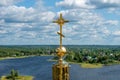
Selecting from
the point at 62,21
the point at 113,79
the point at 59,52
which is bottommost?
the point at 113,79

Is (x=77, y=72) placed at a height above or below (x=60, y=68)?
below

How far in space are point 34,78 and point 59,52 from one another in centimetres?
7278

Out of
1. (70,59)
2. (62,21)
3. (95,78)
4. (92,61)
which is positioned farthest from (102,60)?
(62,21)

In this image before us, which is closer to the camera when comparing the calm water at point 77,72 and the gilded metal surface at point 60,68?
the gilded metal surface at point 60,68

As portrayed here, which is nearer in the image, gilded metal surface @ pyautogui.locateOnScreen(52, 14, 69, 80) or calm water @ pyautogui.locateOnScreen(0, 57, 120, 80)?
gilded metal surface @ pyautogui.locateOnScreen(52, 14, 69, 80)

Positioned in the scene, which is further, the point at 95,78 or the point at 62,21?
the point at 95,78

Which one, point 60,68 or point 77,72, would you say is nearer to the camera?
point 60,68

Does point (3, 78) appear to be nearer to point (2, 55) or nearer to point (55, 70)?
point (55, 70)

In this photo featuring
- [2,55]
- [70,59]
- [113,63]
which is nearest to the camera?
[113,63]

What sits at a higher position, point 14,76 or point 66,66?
point 66,66

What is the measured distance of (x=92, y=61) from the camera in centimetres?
13662

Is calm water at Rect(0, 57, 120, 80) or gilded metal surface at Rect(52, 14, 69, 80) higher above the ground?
gilded metal surface at Rect(52, 14, 69, 80)

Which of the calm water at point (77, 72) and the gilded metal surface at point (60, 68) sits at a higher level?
the gilded metal surface at point (60, 68)

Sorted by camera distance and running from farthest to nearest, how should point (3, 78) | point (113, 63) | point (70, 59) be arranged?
1. point (70, 59)
2. point (113, 63)
3. point (3, 78)
